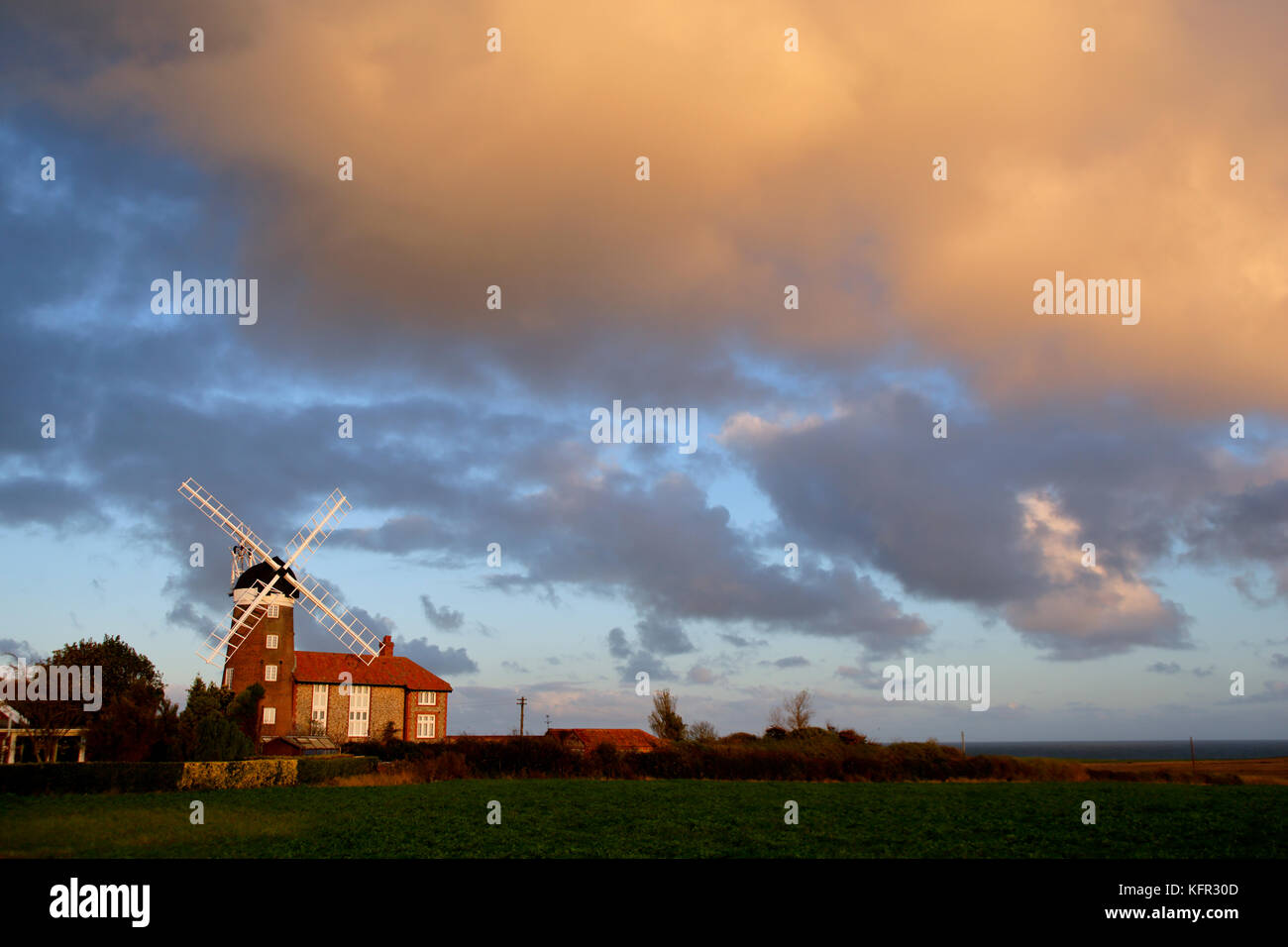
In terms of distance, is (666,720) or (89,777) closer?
(89,777)

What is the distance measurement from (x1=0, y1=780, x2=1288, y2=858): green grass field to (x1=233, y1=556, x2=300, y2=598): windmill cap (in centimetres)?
2826

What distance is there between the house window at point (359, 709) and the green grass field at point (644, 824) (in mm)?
34938

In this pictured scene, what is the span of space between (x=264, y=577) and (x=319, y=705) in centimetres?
1283

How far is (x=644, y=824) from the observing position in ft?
85.7

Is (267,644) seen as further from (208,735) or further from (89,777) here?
(89,777)

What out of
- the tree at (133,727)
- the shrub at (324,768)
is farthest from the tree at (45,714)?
the shrub at (324,768)

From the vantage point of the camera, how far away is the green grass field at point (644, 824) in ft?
69.8

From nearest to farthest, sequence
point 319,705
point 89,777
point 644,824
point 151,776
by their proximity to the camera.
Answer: point 644,824
point 89,777
point 151,776
point 319,705

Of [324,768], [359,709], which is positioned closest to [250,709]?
[359,709]

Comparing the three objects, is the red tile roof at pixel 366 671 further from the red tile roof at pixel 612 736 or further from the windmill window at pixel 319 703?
the red tile roof at pixel 612 736

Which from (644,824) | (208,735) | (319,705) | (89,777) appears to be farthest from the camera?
(319,705)
